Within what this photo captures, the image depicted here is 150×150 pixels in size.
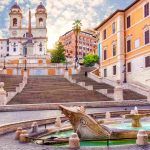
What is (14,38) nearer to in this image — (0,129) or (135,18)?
(135,18)

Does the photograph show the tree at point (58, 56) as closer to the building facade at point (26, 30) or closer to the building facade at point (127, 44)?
the building facade at point (26, 30)

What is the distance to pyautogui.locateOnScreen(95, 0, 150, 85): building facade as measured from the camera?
43875 mm

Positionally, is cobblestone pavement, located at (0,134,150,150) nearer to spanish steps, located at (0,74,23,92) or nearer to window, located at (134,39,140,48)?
spanish steps, located at (0,74,23,92)

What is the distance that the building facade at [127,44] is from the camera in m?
43.9

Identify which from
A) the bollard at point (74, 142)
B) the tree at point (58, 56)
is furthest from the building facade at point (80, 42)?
the bollard at point (74, 142)

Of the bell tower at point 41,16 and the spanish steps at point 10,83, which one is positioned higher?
the bell tower at point 41,16

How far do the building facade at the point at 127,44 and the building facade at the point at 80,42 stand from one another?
3606 inches

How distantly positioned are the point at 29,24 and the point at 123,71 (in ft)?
292

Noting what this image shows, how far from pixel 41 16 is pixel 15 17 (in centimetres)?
946

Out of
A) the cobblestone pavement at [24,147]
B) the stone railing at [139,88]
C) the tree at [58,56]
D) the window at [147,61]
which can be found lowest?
the cobblestone pavement at [24,147]

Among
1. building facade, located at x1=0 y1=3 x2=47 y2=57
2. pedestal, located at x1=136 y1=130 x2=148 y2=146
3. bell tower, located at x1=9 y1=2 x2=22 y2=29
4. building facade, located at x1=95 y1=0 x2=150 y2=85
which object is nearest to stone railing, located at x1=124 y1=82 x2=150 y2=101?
building facade, located at x1=95 y1=0 x2=150 y2=85

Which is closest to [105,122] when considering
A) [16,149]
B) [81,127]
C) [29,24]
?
[81,127]

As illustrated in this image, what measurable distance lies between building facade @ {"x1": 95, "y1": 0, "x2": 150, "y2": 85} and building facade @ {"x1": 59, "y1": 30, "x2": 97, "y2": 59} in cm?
9160

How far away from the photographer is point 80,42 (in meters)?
152
